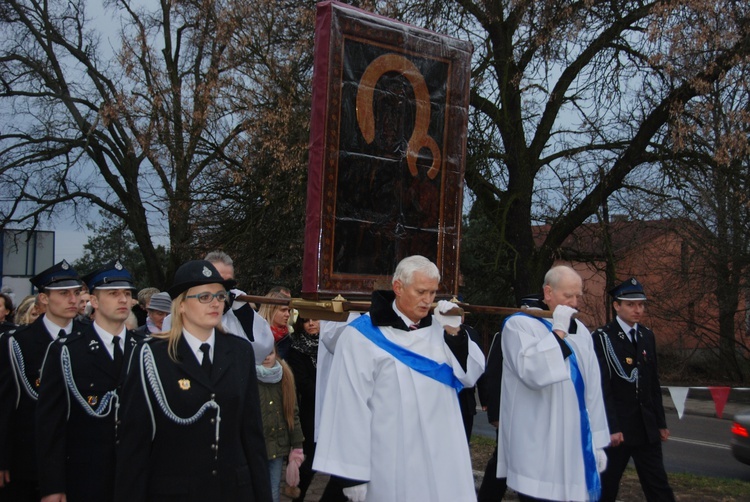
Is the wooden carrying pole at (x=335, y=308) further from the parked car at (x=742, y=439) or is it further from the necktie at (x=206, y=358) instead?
the parked car at (x=742, y=439)

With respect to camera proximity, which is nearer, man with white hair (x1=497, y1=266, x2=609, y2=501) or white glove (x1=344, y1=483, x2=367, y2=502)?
white glove (x1=344, y1=483, x2=367, y2=502)

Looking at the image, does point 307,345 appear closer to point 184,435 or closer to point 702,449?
point 184,435

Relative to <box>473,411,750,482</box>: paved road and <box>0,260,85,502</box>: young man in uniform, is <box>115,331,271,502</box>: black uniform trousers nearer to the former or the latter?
<box>0,260,85,502</box>: young man in uniform

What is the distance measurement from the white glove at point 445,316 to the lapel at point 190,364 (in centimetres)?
135

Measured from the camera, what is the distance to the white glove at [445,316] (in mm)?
4277

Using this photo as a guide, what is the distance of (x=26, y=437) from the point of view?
4.94 m

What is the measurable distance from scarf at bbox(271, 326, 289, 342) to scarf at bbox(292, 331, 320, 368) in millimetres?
197

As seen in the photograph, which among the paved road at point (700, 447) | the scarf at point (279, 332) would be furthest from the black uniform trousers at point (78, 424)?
the paved road at point (700, 447)

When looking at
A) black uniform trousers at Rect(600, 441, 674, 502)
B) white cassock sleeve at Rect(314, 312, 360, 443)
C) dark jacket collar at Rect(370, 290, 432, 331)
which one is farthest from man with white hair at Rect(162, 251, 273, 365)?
black uniform trousers at Rect(600, 441, 674, 502)

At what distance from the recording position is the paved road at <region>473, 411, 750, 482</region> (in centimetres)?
1009

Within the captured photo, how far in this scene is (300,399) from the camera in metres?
6.67

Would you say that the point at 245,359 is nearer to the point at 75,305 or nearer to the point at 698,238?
the point at 75,305

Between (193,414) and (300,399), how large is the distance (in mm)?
3318

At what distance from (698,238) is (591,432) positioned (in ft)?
41.7
